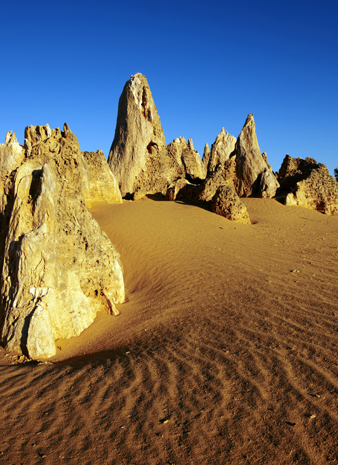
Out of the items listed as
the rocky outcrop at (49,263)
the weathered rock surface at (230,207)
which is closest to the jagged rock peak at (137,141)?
the weathered rock surface at (230,207)

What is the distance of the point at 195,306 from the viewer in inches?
187

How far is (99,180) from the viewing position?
1281 centimetres

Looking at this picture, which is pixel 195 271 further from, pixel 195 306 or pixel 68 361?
pixel 68 361

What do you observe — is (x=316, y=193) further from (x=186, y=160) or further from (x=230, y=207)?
(x=186, y=160)

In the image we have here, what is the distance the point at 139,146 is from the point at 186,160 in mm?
3585

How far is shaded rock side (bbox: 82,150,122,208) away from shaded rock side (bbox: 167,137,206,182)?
233 inches

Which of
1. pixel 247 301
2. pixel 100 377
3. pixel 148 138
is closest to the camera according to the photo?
pixel 100 377

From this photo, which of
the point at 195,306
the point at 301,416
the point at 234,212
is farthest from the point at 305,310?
the point at 234,212

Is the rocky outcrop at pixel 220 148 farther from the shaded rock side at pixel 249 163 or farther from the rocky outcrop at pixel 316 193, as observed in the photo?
the rocky outcrop at pixel 316 193

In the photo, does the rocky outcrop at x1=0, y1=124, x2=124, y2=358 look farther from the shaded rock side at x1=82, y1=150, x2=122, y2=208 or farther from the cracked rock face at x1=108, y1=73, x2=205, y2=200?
the cracked rock face at x1=108, y1=73, x2=205, y2=200

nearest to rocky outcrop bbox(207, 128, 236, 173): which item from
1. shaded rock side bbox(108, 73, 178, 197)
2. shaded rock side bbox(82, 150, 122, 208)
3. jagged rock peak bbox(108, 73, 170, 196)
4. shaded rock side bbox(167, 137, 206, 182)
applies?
shaded rock side bbox(167, 137, 206, 182)

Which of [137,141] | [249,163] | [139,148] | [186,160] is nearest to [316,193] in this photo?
[249,163]

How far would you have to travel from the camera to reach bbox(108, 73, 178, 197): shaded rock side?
54.7ft

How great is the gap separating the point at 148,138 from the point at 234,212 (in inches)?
327
